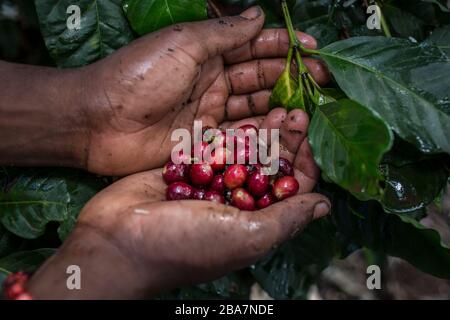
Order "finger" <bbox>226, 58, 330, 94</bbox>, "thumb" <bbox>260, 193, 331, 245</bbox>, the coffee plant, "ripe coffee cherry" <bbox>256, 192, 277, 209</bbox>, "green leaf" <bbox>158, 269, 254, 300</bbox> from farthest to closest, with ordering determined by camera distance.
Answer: "green leaf" <bbox>158, 269, 254, 300</bbox>, "finger" <bbox>226, 58, 330, 94</bbox>, "ripe coffee cherry" <bbox>256, 192, 277, 209</bbox>, the coffee plant, "thumb" <bbox>260, 193, 331, 245</bbox>

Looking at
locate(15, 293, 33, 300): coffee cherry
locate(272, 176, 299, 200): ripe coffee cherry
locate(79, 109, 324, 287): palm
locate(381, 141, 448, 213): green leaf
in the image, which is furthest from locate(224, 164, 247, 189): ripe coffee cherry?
locate(15, 293, 33, 300): coffee cherry

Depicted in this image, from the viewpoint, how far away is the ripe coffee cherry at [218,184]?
191 cm

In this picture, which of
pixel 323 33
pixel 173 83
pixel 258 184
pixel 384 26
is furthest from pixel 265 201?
pixel 384 26

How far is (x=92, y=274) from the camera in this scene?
1.52 m

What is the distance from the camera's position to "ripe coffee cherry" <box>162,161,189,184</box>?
1915mm

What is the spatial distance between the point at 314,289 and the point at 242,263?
1651mm

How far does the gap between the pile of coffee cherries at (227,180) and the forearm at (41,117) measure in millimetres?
364

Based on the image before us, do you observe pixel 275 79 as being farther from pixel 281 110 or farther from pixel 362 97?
pixel 362 97

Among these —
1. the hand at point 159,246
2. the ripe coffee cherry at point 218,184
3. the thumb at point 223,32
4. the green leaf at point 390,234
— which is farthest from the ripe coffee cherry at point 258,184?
the thumb at point 223,32

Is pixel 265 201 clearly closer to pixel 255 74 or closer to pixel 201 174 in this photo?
pixel 201 174

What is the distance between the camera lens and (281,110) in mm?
1947

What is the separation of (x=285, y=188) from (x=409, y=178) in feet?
1.49

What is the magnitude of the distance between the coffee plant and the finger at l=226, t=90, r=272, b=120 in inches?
4.3

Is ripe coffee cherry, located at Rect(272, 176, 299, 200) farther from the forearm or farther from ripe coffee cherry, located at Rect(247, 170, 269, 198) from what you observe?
the forearm
